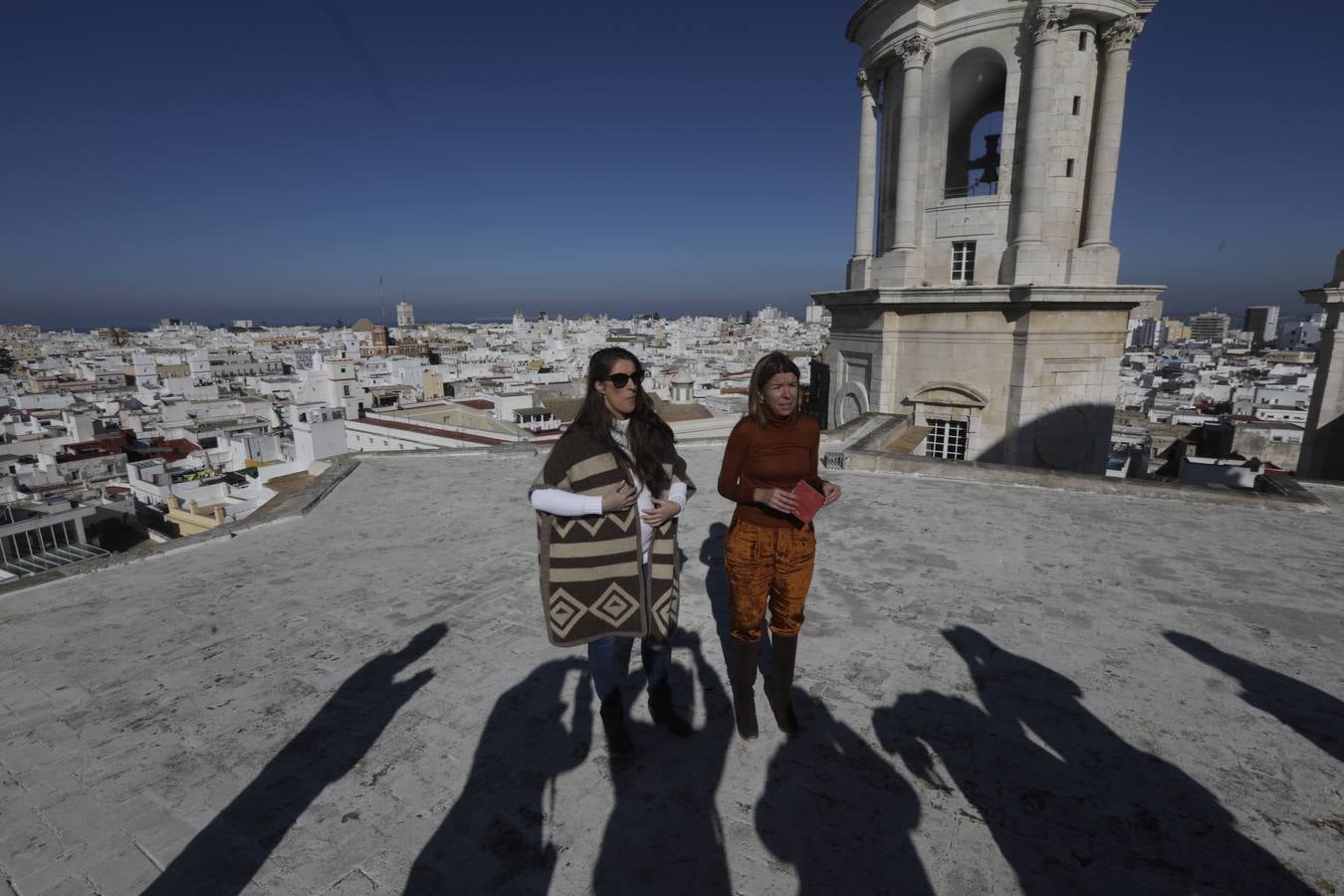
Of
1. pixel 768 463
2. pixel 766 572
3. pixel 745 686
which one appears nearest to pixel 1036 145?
pixel 768 463

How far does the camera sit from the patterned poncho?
279 cm

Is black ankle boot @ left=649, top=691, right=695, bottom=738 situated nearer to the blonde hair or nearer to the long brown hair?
A: the long brown hair

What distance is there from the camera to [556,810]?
8.66 feet

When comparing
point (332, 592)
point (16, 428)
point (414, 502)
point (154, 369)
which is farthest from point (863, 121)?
point (154, 369)

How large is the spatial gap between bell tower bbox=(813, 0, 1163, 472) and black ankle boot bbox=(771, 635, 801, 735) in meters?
11.3

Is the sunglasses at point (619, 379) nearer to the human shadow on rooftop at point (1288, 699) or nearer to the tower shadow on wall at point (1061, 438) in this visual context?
the human shadow on rooftop at point (1288, 699)

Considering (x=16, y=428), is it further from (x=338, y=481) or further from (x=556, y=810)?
(x=556, y=810)

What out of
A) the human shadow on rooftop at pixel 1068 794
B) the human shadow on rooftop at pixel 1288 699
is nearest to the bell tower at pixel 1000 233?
the human shadow on rooftop at pixel 1288 699

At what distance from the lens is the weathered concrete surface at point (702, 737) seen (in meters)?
2.40

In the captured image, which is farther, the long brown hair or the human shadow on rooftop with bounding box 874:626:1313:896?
the long brown hair

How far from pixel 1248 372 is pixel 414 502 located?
88.0 meters

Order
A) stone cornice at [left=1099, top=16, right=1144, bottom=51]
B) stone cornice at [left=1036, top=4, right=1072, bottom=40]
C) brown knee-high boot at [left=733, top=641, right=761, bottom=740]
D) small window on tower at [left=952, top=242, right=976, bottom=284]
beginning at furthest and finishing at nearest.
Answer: small window on tower at [left=952, top=242, right=976, bottom=284] < stone cornice at [left=1099, top=16, right=1144, bottom=51] < stone cornice at [left=1036, top=4, right=1072, bottom=40] < brown knee-high boot at [left=733, top=641, right=761, bottom=740]

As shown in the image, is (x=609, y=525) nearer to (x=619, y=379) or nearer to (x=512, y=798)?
(x=619, y=379)

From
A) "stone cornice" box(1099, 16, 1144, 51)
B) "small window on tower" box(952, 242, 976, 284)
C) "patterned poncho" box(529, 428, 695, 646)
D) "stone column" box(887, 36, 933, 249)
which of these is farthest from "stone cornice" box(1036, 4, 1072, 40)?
"patterned poncho" box(529, 428, 695, 646)
